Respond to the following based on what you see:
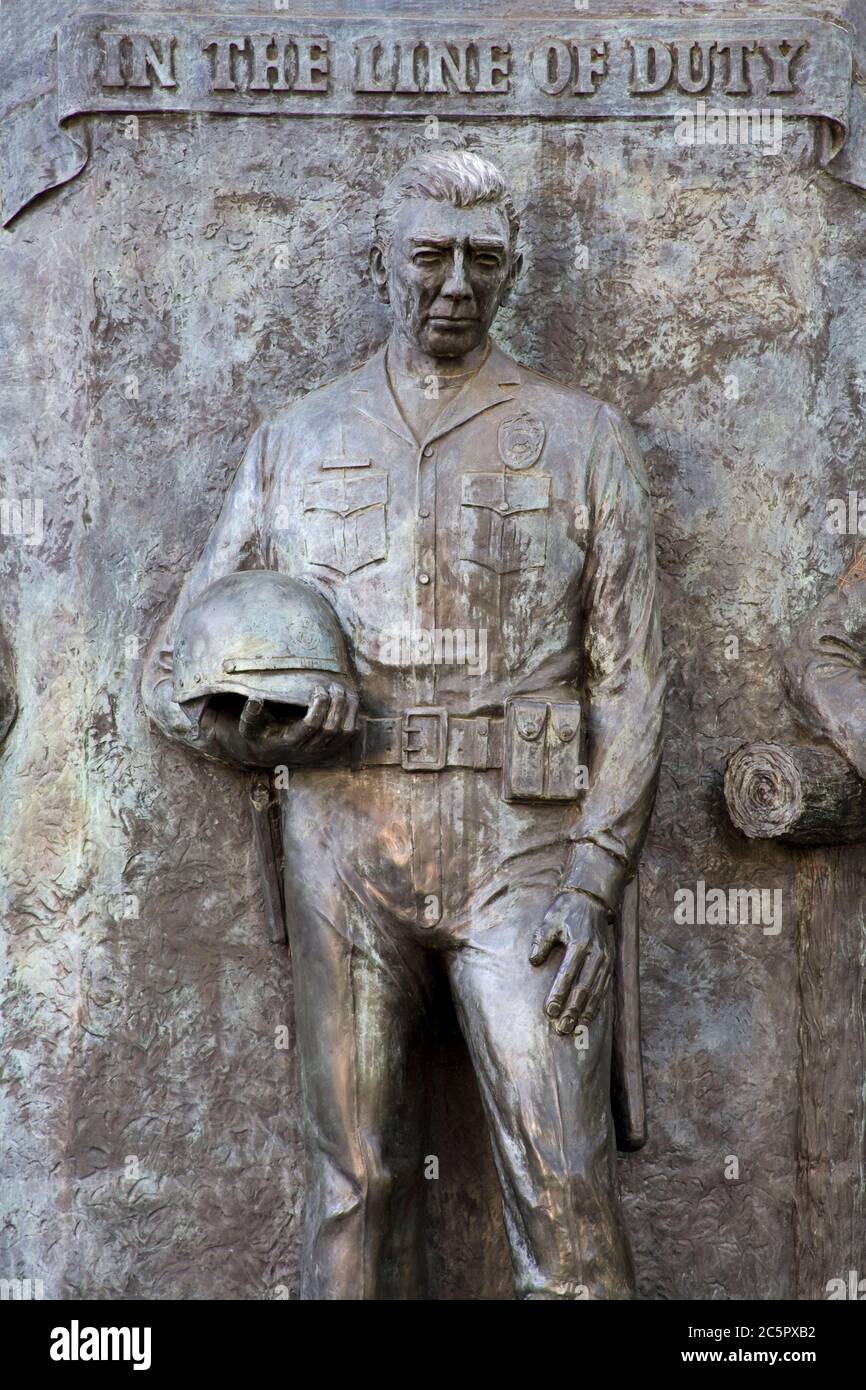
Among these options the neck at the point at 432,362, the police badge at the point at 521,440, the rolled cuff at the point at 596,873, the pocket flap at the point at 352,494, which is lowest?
the rolled cuff at the point at 596,873

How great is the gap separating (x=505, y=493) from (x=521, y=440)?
0.18 meters

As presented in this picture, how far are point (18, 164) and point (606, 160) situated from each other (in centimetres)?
186

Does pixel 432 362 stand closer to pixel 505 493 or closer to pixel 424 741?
pixel 505 493

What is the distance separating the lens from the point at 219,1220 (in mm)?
8727

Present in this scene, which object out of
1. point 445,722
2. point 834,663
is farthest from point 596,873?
point 834,663

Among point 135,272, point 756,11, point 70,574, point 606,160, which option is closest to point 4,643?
point 70,574

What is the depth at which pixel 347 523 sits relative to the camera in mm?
8281

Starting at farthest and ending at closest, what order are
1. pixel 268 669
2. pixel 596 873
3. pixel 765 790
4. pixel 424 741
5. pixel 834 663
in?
pixel 834 663 → pixel 765 790 → pixel 424 741 → pixel 596 873 → pixel 268 669

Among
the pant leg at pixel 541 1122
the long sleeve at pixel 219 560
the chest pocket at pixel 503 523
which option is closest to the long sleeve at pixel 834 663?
the chest pocket at pixel 503 523

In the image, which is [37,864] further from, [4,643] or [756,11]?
[756,11]

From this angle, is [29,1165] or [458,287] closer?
[458,287]

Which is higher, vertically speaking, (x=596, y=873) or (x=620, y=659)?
(x=620, y=659)

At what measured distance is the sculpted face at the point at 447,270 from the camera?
26.7 ft

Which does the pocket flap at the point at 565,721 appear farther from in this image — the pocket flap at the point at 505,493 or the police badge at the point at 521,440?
the police badge at the point at 521,440
